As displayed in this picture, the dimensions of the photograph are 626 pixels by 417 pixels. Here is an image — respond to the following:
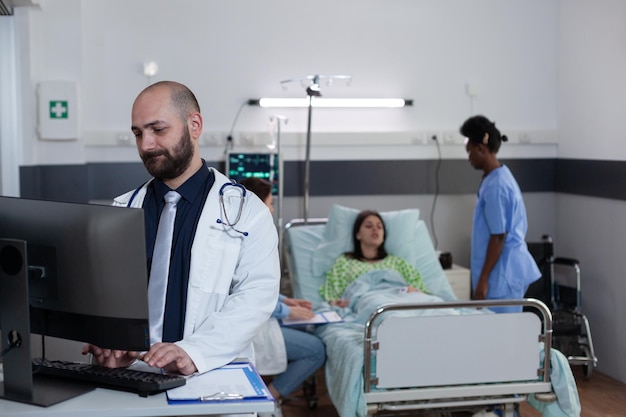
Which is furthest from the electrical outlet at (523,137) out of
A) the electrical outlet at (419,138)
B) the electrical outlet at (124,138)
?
the electrical outlet at (124,138)

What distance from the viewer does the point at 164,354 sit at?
2164 millimetres

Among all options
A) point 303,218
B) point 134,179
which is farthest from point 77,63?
point 303,218

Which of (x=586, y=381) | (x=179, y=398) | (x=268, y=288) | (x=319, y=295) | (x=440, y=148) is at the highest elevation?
(x=440, y=148)

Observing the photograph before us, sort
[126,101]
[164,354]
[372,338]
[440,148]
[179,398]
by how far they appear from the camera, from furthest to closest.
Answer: [440,148], [126,101], [372,338], [164,354], [179,398]

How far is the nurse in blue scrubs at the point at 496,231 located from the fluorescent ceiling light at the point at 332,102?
932 millimetres

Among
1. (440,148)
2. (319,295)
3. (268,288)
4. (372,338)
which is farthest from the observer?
(440,148)

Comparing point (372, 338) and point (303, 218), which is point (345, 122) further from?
point (372, 338)

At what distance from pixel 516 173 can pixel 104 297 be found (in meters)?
4.56

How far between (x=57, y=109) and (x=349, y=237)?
1.93 m

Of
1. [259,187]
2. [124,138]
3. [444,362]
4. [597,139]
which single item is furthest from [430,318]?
[124,138]

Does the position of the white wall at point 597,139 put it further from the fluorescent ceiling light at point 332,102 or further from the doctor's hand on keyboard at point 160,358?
the doctor's hand on keyboard at point 160,358

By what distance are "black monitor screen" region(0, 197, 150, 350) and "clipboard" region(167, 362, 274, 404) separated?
158mm

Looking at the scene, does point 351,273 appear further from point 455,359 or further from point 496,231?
point 455,359

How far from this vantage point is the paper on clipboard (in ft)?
14.1
